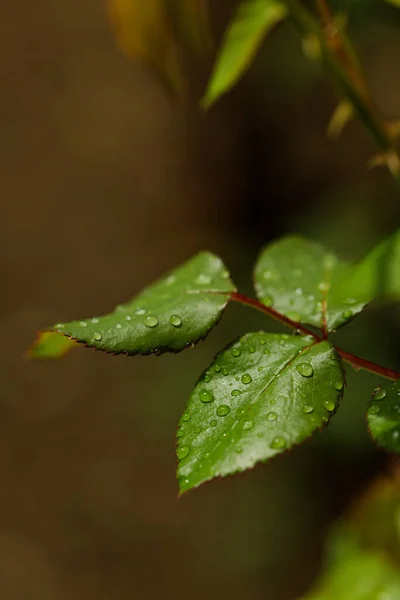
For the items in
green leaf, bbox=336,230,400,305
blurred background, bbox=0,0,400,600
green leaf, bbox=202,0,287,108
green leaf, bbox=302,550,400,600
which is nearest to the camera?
green leaf, bbox=336,230,400,305

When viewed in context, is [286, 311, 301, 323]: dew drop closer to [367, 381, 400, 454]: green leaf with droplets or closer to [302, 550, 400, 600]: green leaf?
[367, 381, 400, 454]: green leaf with droplets

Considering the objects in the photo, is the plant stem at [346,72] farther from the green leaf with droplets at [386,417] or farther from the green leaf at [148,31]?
the green leaf with droplets at [386,417]

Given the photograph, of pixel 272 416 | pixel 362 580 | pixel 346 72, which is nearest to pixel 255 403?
pixel 272 416

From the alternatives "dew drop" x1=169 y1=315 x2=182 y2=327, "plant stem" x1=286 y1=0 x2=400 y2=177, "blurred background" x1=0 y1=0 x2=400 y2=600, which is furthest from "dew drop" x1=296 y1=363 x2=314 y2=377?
"blurred background" x1=0 y1=0 x2=400 y2=600

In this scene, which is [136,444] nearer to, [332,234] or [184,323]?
[332,234]

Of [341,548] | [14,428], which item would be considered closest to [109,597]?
[14,428]

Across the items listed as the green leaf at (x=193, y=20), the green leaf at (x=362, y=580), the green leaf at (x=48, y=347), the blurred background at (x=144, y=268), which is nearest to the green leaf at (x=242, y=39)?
the green leaf at (x=193, y=20)

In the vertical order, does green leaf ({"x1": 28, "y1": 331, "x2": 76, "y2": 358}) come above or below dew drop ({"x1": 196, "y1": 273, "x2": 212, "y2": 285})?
above
